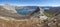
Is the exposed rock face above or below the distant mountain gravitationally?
above

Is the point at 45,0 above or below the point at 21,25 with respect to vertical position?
above

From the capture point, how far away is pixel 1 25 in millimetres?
2039

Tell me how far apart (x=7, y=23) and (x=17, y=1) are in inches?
13.4

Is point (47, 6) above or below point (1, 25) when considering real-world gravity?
above

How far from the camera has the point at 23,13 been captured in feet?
6.65

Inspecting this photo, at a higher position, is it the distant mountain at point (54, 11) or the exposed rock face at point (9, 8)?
the exposed rock face at point (9, 8)

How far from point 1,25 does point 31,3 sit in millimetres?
527

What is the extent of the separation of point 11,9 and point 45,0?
1.64 feet

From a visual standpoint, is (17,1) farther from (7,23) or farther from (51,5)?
(51,5)

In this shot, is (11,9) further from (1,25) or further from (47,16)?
(47,16)

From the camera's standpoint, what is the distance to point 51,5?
2.03 meters

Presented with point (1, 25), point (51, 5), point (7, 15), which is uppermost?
point (51, 5)

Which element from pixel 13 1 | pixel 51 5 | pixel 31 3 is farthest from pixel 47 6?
pixel 13 1

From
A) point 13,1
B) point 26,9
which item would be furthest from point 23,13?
point 13,1
